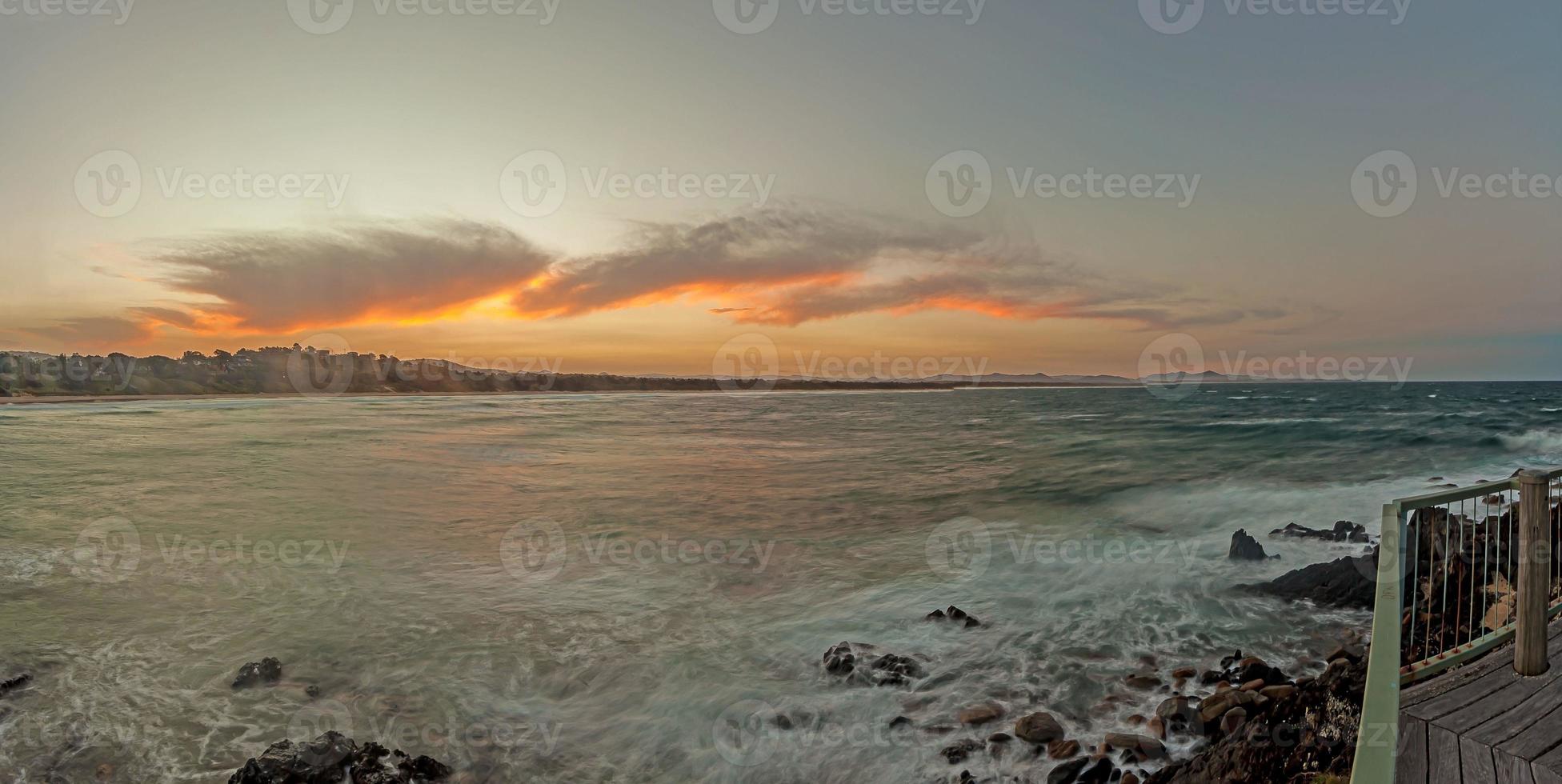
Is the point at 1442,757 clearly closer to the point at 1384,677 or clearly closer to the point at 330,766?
the point at 1384,677

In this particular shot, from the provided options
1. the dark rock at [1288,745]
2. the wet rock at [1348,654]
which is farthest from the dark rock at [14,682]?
the wet rock at [1348,654]

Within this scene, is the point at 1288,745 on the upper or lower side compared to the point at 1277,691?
upper

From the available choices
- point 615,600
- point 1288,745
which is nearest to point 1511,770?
point 1288,745

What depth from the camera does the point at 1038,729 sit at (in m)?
7.15

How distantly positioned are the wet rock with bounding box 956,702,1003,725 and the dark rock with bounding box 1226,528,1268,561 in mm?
10422

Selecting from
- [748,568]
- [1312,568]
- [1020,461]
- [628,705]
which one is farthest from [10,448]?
[1312,568]

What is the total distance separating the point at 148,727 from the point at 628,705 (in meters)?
5.30

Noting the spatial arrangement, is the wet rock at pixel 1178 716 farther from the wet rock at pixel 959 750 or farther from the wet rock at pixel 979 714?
the wet rock at pixel 959 750

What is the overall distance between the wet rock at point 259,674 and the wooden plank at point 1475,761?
39.0 feet

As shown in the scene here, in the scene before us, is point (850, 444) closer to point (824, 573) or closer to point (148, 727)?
point (824, 573)

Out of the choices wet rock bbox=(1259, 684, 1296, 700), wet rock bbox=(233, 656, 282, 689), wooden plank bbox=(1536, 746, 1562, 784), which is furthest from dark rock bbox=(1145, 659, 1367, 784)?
wet rock bbox=(233, 656, 282, 689)

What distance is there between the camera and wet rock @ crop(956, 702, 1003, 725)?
24.8 feet

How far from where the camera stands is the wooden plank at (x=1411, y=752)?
4.21 meters

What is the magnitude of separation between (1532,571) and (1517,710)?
1.05 meters
